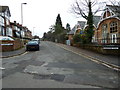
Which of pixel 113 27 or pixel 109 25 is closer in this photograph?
pixel 113 27

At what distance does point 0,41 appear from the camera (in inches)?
741

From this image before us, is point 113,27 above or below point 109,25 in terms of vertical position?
below

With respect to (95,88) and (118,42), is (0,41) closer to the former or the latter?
(118,42)

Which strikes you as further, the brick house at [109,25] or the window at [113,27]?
the window at [113,27]

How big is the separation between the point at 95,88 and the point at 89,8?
65.9ft

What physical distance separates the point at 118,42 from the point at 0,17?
29.1 metres

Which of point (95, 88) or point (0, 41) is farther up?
point (0, 41)

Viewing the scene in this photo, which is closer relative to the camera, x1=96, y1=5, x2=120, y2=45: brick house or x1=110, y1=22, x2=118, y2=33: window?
x1=96, y1=5, x2=120, y2=45: brick house

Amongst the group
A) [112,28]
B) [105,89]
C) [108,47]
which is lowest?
[105,89]

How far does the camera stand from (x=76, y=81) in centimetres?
589

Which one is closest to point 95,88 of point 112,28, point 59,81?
point 59,81

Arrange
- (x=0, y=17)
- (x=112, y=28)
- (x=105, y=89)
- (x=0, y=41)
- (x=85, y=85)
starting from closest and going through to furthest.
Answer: (x=105, y=89) → (x=85, y=85) → (x=0, y=41) → (x=112, y=28) → (x=0, y=17)

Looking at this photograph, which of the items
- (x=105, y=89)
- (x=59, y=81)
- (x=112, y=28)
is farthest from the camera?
(x=112, y=28)

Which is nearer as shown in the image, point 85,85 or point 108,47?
point 85,85
